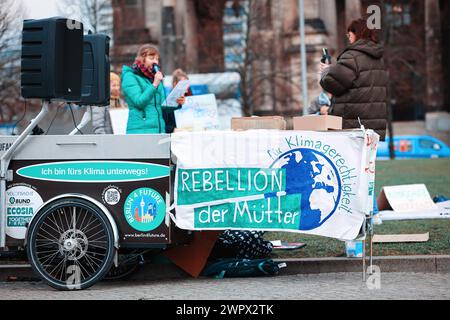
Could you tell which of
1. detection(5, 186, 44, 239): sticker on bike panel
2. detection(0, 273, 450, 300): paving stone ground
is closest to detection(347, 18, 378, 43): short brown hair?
detection(0, 273, 450, 300): paving stone ground

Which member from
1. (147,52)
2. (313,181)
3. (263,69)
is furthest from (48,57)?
(263,69)

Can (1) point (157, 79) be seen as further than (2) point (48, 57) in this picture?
Yes

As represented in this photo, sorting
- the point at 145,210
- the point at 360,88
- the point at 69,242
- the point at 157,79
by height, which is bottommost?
the point at 69,242

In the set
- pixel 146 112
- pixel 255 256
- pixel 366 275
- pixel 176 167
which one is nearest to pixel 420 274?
pixel 366 275

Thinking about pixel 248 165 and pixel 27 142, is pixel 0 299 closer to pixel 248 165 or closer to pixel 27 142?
pixel 27 142

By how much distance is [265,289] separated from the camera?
873cm

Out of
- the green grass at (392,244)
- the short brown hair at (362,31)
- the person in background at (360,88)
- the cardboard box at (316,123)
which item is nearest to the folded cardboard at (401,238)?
the green grass at (392,244)

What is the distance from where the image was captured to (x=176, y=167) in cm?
902

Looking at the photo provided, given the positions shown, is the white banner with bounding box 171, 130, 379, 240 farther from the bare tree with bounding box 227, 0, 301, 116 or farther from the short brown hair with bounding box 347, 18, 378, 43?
the bare tree with bounding box 227, 0, 301, 116

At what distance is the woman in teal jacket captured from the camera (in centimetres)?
1062

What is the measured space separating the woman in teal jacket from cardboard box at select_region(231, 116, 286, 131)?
155cm

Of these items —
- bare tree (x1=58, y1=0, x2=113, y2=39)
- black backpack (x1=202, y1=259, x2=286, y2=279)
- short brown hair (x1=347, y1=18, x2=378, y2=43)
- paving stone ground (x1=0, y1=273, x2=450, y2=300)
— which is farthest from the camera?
bare tree (x1=58, y1=0, x2=113, y2=39)

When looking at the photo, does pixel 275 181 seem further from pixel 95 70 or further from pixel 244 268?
pixel 95 70

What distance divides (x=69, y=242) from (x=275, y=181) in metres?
1.89
